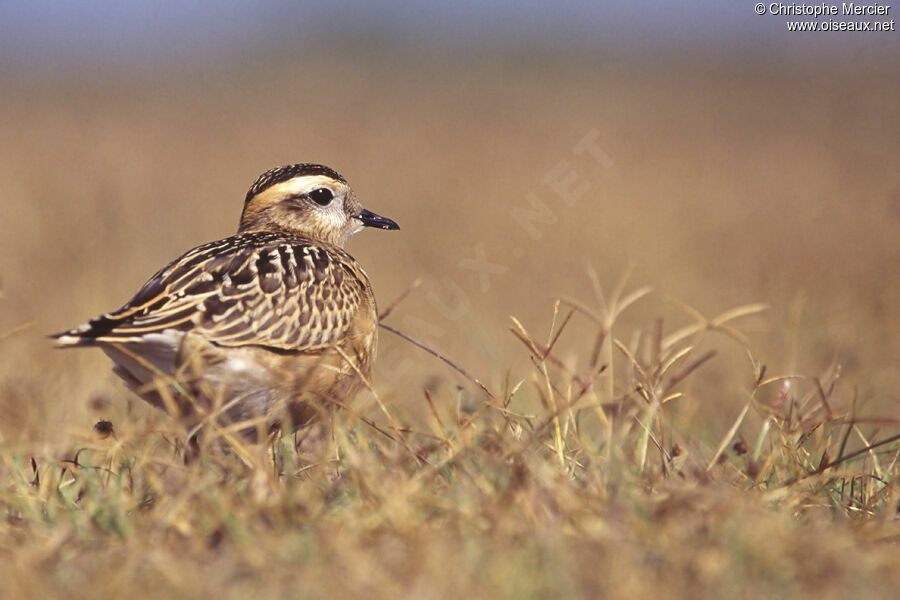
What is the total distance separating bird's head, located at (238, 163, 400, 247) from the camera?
755 centimetres

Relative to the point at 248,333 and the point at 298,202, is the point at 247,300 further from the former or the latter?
the point at 298,202

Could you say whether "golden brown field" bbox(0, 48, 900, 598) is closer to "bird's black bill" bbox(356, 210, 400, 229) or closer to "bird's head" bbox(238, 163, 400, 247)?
"bird's black bill" bbox(356, 210, 400, 229)

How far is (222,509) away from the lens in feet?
13.9

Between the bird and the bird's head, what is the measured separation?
649 millimetres

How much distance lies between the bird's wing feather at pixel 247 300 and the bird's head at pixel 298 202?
79 cm

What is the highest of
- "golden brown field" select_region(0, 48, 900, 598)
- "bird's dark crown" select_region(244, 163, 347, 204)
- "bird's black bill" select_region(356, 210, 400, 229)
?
"bird's dark crown" select_region(244, 163, 347, 204)

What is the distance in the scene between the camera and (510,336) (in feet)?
38.2

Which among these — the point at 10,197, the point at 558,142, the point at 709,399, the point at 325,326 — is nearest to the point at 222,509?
the point at 325,326

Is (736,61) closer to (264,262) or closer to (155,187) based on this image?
(155,187)

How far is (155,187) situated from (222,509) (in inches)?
497

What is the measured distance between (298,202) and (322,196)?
0.16 m

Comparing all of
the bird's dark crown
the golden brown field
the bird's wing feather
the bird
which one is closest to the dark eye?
the bird's dark crown

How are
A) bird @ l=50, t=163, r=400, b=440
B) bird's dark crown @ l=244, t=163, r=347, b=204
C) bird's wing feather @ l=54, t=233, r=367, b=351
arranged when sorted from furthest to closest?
bird's dark crown @ l=244, t=163, r=347, b=204
bird's wing feather @ l=54, t=233, r=367, b=351
bird @ l=50, t=163, r=400, b=440

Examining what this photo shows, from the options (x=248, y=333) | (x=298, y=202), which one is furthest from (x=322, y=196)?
(x=248, y=333)
